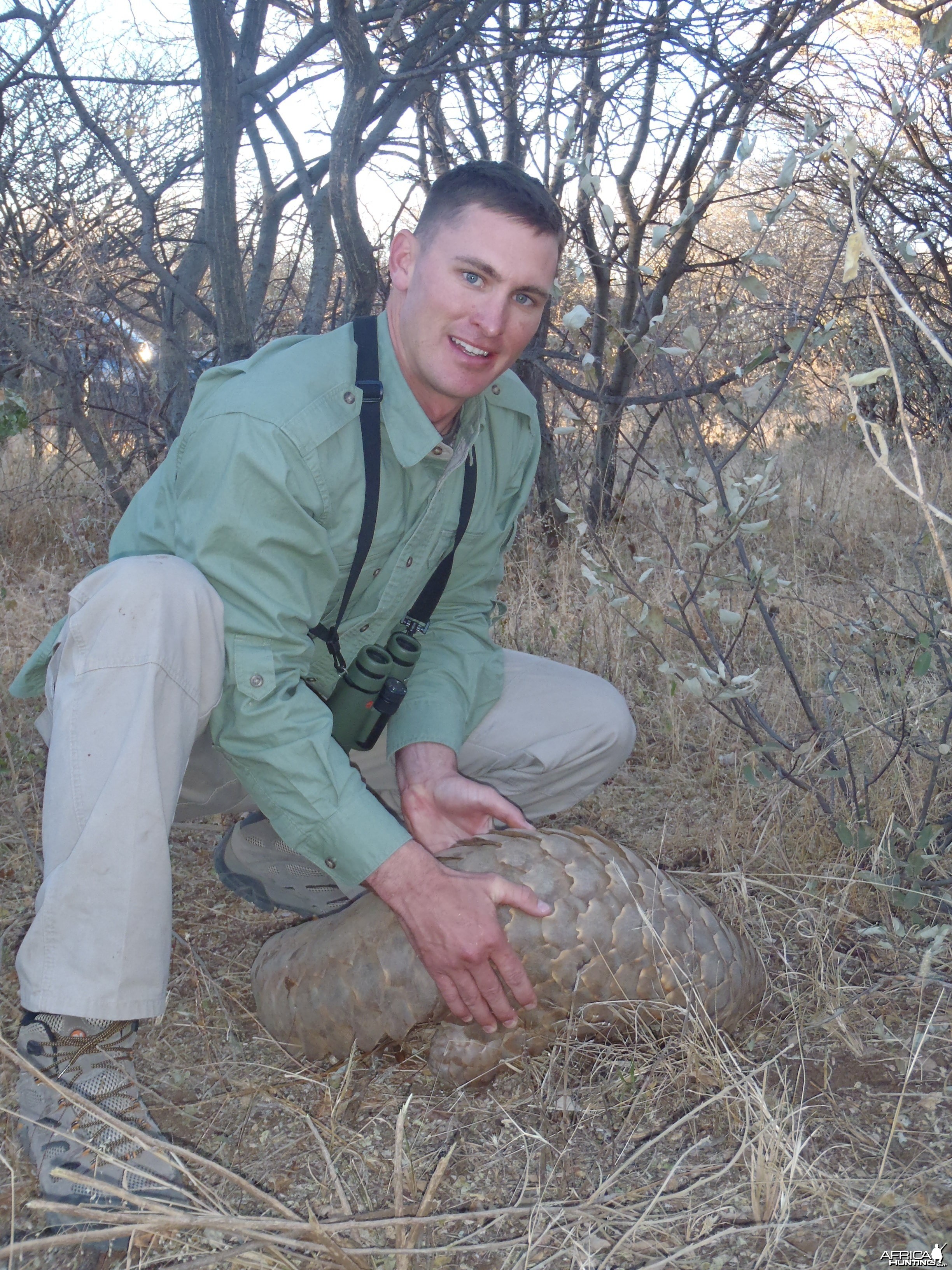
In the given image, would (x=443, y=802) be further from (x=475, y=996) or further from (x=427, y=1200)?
(x=427, y=1200)

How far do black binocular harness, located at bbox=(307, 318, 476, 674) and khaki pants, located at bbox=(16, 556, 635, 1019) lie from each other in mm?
424

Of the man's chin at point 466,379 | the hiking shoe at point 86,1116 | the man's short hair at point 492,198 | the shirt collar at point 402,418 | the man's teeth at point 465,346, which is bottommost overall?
the hiking shoe at point 86,1116

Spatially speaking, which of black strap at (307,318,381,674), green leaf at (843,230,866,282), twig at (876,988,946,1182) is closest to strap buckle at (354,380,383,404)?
black strap at (307,318,381,674)

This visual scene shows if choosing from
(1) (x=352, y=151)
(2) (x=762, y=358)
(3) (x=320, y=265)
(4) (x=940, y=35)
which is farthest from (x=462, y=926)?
(3) (x=320, y=265)

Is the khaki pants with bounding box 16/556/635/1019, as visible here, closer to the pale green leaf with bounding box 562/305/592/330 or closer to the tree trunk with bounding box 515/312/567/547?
the pale green leaf with bounding box 562/305/592/330

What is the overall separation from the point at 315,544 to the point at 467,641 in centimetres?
73

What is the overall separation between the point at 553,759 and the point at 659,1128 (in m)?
1.07

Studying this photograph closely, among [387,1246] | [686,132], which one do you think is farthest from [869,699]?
[686,132]

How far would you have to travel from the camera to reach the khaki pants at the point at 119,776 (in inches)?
74.0

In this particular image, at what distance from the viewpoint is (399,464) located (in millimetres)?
2443

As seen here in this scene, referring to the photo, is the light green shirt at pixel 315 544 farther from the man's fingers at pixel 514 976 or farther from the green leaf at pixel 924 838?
the green leaf at pixel 924 838

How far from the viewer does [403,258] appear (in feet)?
8.70

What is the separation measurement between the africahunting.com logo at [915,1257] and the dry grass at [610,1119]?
0.03 m

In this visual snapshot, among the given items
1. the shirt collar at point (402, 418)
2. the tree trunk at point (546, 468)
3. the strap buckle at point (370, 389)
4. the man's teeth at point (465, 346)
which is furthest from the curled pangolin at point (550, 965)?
the tree trunk at point (546, 468)
